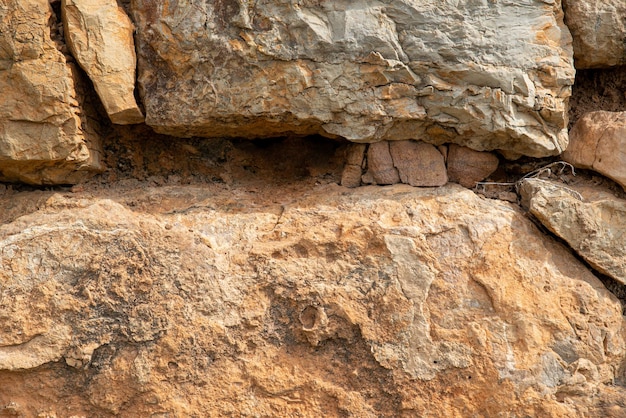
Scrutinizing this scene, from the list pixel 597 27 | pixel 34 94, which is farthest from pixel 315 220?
pixel 597 27

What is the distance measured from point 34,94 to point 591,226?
6.92 feet

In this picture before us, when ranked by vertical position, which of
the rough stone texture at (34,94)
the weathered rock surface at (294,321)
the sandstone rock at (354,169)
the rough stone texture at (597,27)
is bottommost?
the weathered rock surface at (294,321)

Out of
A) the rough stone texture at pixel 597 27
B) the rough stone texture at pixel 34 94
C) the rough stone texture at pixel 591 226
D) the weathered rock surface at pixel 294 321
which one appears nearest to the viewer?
the weathered rock surface at pixel 294 321

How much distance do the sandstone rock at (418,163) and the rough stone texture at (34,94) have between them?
123 centimetres

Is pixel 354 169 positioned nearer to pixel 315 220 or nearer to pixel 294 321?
pixel 315 220

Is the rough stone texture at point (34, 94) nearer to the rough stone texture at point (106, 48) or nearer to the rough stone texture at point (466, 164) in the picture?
the rough stone texture at point (106, 48)

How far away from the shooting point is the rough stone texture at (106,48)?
246 centimetres

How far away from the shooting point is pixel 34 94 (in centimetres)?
240

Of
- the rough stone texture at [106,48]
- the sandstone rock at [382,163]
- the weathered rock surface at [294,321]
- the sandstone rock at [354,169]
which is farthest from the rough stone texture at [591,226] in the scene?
the rough stone texture at [106,48]

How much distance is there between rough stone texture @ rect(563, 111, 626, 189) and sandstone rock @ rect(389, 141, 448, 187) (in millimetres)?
550

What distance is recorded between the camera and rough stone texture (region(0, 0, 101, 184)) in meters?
2.37

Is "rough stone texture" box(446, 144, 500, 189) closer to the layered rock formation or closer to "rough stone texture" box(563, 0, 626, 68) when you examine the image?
the layered rock formation

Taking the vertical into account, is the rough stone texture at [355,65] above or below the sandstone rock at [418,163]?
above

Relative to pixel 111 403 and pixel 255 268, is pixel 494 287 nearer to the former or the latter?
pixel 255 268
